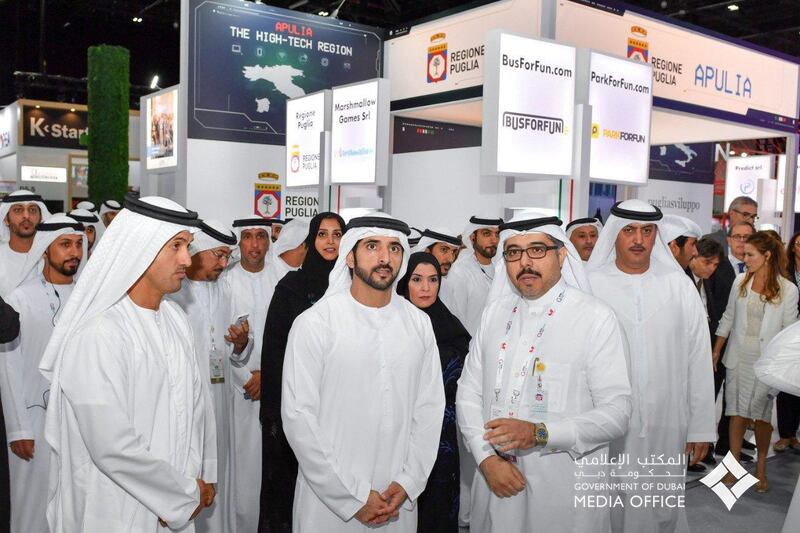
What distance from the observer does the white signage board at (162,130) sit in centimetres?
729

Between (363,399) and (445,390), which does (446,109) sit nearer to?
(445,390)

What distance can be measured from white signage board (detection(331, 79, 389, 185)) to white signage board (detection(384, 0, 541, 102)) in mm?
1093

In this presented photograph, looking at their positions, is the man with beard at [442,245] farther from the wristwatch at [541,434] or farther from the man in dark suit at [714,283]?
the wristwatch at [541,434]

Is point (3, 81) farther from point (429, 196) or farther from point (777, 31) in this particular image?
point (777, 31)

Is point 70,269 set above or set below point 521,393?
above

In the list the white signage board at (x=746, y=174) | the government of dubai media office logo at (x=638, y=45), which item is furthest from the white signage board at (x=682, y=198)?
the government of dubai media office logo at (x=638, y=45)

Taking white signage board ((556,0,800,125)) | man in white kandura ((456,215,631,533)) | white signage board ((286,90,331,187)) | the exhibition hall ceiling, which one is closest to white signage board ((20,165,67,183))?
the exhibition hall ceiling

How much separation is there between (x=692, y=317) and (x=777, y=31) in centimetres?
1337

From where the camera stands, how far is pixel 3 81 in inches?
687

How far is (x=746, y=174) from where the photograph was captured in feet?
43.8

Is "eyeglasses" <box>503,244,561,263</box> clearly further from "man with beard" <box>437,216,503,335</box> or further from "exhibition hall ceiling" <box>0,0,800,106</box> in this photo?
"exhibition hall ceiling" <box>0,0,800,106</box>

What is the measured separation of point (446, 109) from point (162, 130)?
3055 mm

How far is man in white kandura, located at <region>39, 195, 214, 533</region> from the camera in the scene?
1955 millimetres

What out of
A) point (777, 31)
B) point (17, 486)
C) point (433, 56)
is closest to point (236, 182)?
point (433, 56)
